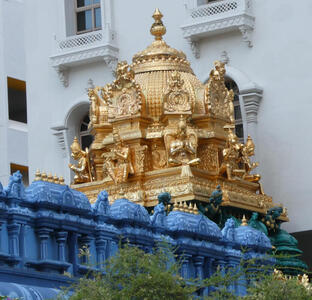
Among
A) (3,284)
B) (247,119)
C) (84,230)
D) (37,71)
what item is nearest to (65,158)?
(37,71)

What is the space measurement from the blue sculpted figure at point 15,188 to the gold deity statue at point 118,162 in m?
9.13

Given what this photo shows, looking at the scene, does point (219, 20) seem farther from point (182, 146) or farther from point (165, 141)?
point (182, 146)

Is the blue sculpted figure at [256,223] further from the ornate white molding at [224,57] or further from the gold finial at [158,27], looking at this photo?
the ornate white molding at [224,57]

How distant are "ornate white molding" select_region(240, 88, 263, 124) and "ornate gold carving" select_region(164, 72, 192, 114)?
3937mm

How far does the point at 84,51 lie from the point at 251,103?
18.0 feet

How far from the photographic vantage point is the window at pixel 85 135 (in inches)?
1726

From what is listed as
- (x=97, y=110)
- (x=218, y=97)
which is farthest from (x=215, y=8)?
(x=97, y=110)

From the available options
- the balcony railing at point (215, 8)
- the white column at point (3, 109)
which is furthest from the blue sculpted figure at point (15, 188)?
the white column at point (3, 109)

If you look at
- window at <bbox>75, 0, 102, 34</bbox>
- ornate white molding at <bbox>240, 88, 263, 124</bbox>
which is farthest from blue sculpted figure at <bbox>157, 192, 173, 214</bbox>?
window at <bbox>75, 0, 102, 34</bbox>

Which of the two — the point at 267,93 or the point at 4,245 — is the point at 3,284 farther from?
the point at 267,93

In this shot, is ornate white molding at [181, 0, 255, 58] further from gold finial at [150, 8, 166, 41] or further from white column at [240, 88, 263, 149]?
gold finial at [150, 8, 166, 41]

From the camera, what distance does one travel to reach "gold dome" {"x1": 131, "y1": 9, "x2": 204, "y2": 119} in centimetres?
3703

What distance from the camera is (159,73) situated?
37.8 metres

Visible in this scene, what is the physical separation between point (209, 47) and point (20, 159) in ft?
32.2
